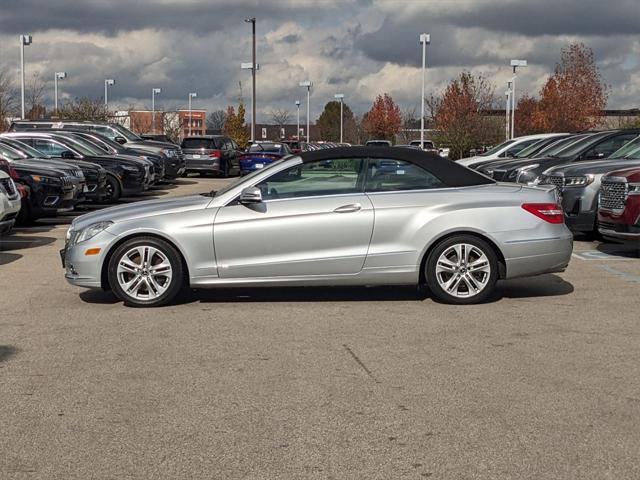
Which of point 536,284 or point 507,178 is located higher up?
point 507,178

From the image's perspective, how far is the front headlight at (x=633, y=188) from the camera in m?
11.2

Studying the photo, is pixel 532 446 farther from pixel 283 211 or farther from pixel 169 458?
pixel 283 211

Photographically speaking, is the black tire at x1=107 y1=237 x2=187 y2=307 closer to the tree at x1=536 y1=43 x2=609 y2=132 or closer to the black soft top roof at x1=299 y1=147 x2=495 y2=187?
the black soft top roof at x1=299 y1=147 x2=495 y2=187

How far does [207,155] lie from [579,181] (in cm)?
2178

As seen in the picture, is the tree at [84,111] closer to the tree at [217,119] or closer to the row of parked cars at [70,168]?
the row of parked cars at [70,168]

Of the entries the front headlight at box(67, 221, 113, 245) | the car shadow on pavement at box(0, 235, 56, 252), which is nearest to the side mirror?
the front headlight at box(67, 221, 113, 245)

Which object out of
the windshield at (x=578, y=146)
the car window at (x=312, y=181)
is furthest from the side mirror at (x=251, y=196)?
the windshield at (x=578, y=146)

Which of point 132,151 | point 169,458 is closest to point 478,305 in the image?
point 169,458

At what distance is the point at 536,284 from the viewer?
9.46 metres

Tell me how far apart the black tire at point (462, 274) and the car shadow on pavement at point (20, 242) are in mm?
7089

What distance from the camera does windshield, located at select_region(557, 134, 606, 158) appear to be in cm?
1628

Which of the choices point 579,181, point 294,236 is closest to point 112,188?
point 579,181

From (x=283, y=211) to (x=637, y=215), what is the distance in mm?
5361

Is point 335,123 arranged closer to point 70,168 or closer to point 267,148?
point 267,148
